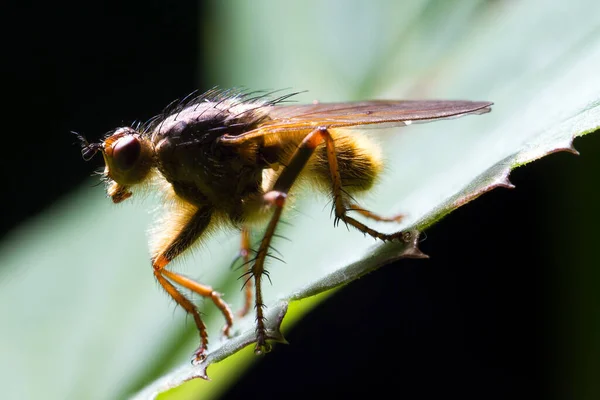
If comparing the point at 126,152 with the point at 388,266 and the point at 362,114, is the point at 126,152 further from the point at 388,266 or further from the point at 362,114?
the point at 388,266

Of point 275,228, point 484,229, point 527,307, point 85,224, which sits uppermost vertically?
point 275,228

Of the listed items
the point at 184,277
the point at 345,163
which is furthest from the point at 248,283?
the point at 345,163

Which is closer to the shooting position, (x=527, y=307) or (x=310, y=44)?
(x=527, y=307)

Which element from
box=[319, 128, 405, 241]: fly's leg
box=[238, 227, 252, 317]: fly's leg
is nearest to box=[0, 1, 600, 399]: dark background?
box=[238, 227, 252, 317]: fly's leg

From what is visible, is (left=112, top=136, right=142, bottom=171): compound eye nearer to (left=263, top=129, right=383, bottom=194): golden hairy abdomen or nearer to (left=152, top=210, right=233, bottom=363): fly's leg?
(left=152, top=210, right=233, bottom=363): fly's leg

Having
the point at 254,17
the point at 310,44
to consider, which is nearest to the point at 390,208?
the point at 310,44

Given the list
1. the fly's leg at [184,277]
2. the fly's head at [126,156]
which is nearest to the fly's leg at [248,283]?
the fly's leg at [184,277]

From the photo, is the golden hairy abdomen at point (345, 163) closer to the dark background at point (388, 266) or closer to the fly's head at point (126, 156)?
the fly's head at point (126, 156)

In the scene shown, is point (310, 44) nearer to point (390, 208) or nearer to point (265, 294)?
point (390, 208)
